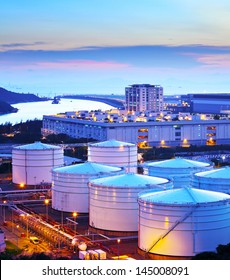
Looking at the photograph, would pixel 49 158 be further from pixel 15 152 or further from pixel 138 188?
pixel 138 188

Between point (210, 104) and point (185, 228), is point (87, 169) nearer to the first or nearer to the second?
point (185, 228)

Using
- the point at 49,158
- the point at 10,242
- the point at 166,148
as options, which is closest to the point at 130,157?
the point at 49,158

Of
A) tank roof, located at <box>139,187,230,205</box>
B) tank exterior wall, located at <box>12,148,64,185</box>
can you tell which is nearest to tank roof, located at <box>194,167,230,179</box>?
tank roof, located at <box>139,187,230,205</box>

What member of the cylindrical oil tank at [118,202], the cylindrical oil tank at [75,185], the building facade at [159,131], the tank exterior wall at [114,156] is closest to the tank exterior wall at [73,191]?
the cylindrical oil tank at [75,185]

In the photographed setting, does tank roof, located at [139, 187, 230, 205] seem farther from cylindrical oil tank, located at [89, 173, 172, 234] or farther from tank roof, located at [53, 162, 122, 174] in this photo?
tank roof, located at [53, 162, 122, 174]

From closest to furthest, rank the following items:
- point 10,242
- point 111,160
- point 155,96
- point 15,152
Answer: point 10,242
point 111,160
point 15,152
point 155,96

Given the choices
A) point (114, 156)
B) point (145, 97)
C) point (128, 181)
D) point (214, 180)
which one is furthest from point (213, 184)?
point (145, 97)
